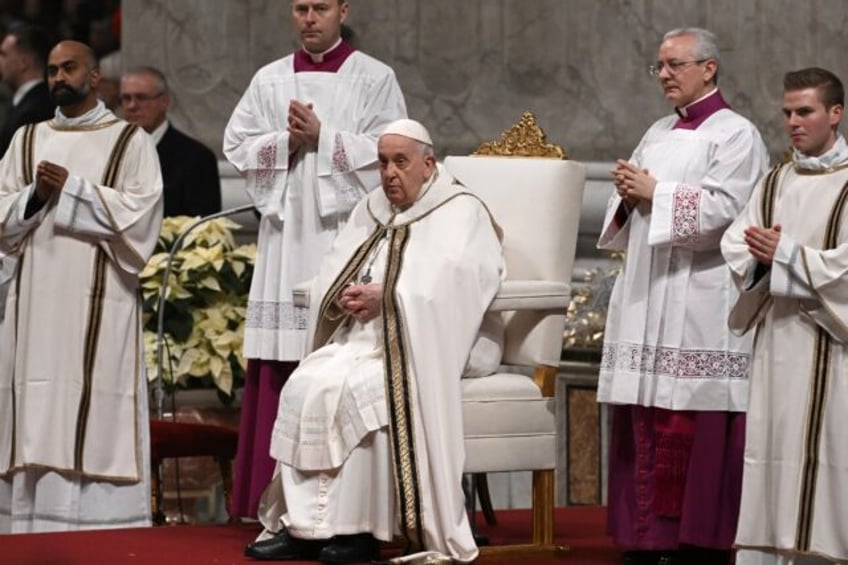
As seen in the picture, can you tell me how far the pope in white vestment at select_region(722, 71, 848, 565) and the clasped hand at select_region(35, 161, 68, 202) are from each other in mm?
2609

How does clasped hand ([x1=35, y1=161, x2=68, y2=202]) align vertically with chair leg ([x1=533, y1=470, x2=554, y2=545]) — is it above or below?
above

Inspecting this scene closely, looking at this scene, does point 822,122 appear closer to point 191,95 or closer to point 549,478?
point 549,478

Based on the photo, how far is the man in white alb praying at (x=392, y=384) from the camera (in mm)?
8258

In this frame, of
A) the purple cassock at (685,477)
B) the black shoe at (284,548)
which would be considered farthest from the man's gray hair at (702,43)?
the black shoe at (284,548)

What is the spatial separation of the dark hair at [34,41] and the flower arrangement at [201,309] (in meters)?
3.58

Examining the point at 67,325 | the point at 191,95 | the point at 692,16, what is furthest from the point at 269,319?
the point at 191,95

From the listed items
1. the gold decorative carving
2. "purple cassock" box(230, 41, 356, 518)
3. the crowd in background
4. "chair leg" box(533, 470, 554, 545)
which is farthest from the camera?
the crowd in background

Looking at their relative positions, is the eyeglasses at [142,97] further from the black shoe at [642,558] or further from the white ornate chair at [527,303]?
the black shoe at [642,558]

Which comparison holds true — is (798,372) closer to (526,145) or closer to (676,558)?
(676,558)

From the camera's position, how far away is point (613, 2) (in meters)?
11.2

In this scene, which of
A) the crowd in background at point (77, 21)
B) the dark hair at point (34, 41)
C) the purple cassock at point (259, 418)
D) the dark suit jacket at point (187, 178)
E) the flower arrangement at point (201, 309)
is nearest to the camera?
the purple cassock at point (259, 418)

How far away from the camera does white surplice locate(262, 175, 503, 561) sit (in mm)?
8242

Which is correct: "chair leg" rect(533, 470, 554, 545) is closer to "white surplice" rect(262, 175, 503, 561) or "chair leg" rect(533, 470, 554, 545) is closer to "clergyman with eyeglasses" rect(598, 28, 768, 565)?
"clergyman with eyeglasses" rect(598, 28, 768, 565)

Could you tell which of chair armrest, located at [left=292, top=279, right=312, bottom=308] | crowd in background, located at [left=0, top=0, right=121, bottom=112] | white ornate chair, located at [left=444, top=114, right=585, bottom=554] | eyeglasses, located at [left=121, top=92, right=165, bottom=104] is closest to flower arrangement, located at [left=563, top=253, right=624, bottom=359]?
white ornate chair, located at [left=444, top=114, right=585, bottom=554]
